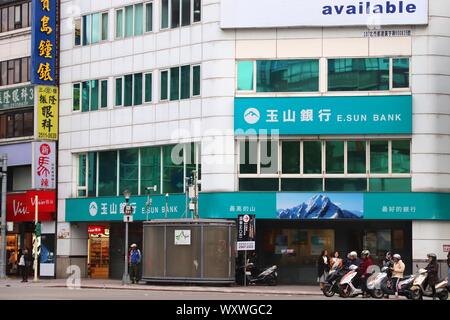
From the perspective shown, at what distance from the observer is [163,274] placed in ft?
145

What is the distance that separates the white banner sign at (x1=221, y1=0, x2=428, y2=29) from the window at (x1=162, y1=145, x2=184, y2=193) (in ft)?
23.4

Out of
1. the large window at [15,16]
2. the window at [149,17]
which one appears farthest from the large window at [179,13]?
the large window at [15,16]

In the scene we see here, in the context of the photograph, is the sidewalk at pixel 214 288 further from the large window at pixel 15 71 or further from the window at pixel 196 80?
the large window at pixel 15 71

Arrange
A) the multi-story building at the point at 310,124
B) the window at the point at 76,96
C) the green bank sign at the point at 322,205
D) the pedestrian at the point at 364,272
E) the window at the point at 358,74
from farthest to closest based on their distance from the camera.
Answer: the window at the point at 76,96
the window at the point at 358,74
the multi-story building at the point at 310,124
the green bank sign at the point at 322,205
the pedestrian at the point at 364,272

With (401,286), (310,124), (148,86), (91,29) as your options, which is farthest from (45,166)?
(401,286)

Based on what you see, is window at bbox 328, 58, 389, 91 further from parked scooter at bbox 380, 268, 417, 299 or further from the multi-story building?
parked scooter at bbox 380, 268, 417, 299

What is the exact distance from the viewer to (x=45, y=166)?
5566 cm

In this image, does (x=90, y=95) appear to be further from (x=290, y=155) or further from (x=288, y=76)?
(x=290, y=155)

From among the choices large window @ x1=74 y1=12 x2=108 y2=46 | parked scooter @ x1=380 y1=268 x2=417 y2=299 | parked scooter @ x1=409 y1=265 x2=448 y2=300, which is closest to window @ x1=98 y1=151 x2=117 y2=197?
large window @ x1=74 y1=12 x2=108 y2=46

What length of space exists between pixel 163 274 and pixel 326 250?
816 centimetres

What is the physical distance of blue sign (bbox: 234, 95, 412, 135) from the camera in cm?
4491

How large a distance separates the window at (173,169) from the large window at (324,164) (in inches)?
155

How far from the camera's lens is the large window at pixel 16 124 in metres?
57.9
